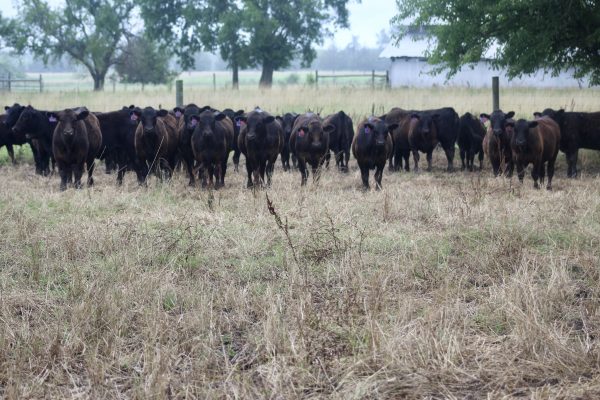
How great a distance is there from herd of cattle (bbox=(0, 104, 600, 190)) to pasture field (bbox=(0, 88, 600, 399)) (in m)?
3.53

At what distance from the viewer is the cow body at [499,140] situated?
14.5 meters

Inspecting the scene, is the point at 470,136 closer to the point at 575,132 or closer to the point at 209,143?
the point at 575,132

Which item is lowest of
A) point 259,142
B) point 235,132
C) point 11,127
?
point 259,142

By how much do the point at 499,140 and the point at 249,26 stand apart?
3382cm

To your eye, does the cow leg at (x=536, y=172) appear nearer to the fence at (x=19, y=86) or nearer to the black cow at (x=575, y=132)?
the black cow at (x=575, y=132)

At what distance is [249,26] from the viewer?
46.4 meters

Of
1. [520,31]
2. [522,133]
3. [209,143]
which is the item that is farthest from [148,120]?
[520,31]

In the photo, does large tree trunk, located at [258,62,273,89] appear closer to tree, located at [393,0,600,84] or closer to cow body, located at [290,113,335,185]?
tree, located at [393,0,600,84]

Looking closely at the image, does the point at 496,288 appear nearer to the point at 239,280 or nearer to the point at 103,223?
the point at 239,280

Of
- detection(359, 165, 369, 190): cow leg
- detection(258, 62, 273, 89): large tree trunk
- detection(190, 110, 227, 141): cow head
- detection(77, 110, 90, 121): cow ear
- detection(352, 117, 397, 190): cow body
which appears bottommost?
detection(359, 165, 369, 190): cow leg

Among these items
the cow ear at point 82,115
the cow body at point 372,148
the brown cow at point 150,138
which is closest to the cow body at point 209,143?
the brown cow at point 150,138

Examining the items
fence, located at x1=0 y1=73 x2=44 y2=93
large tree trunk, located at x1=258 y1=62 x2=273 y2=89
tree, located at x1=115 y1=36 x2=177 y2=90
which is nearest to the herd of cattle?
fence, located at x1=0 y1=73 x2=44 y2=93

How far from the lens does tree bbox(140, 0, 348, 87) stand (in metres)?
46.9

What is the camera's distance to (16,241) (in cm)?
796
